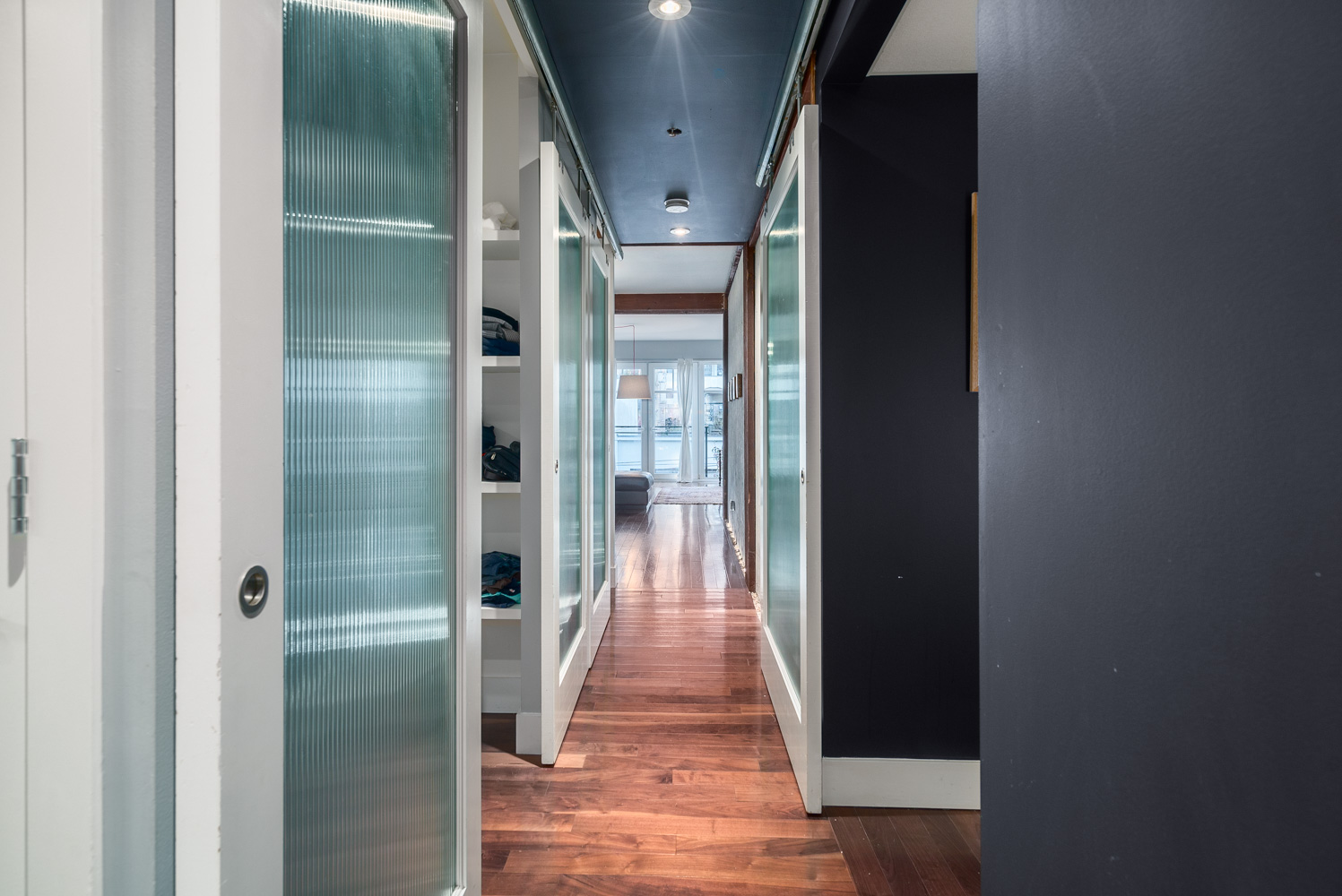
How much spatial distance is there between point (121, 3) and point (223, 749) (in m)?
0.76

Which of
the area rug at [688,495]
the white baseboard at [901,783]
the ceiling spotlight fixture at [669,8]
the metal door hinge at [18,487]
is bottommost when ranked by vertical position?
the white baseboard at [901,783]

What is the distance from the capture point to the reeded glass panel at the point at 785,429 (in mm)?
2229

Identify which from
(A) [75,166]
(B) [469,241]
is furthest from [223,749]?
(B) [469,241]

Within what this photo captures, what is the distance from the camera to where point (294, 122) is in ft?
2.76

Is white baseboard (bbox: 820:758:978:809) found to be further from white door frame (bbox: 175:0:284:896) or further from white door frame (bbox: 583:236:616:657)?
white door frame (bbox: 175:0:284:896)

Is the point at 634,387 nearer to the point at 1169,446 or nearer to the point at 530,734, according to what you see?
the point at 530,734

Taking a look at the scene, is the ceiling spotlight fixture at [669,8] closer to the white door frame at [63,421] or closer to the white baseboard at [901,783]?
the white door frame at [63,421]

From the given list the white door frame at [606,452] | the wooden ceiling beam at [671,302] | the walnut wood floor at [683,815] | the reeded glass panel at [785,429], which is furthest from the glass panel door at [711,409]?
the walnut wood floor at [683,815]

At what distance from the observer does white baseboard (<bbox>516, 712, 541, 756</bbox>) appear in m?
2.33

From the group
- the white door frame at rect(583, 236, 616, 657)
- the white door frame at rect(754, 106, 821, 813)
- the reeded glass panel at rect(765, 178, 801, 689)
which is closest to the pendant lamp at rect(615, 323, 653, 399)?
the white door frame at rect(583, 236, 616, 657)

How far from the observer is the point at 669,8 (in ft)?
6.15

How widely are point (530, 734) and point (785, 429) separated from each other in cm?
145

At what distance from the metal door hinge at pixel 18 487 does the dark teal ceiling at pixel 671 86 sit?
5.87 feet

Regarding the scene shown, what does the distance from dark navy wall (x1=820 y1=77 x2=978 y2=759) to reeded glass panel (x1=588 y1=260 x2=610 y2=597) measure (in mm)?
1476
